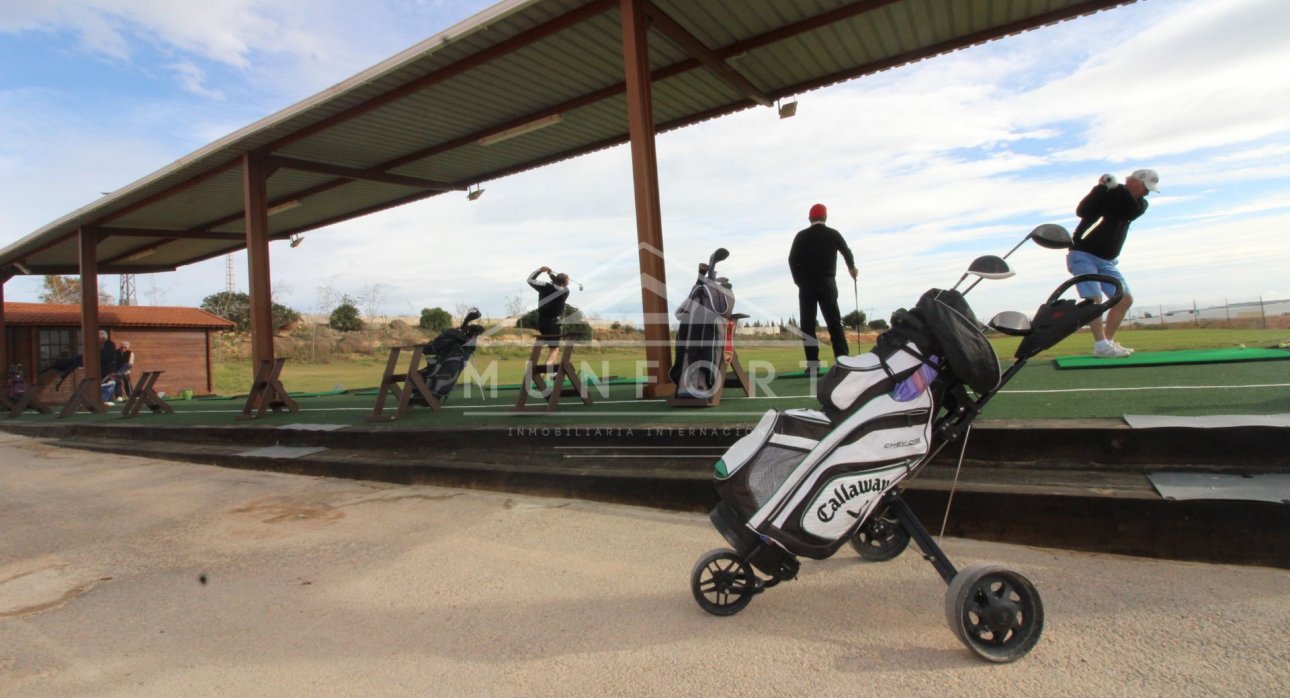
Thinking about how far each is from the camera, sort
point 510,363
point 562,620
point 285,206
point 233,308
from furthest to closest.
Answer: point 233,308 < point 510,363 < point 285,206 < point 562,620

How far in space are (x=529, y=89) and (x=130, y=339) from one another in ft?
65.9

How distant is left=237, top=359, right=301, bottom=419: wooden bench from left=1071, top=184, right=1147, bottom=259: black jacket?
9.76 metres

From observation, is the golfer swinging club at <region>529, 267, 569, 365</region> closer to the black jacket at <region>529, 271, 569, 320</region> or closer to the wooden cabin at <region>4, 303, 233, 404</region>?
the black jacket at <region>529, 271, 569, 320</region>

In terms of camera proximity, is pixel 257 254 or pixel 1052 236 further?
pixel 257 254

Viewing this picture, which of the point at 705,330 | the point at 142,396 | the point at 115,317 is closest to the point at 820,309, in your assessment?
the point at 705,330

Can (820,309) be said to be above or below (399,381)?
above

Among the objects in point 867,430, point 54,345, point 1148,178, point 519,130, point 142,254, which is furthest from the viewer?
point 54,345

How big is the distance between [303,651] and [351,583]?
0.79 m

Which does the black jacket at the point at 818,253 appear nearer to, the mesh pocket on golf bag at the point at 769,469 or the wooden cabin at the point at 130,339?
the mesh pocket on golf bag at the point at 769,469

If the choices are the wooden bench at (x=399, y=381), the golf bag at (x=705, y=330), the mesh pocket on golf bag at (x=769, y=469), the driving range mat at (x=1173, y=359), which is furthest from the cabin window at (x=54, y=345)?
the driving range mat at (x=1173, y=359)

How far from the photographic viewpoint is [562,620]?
281 centimetres

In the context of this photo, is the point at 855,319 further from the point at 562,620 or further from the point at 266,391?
the point at 266,391

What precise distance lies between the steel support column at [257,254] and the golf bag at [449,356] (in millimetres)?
3226

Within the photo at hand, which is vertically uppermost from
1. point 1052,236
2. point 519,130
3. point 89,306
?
point 519,130
